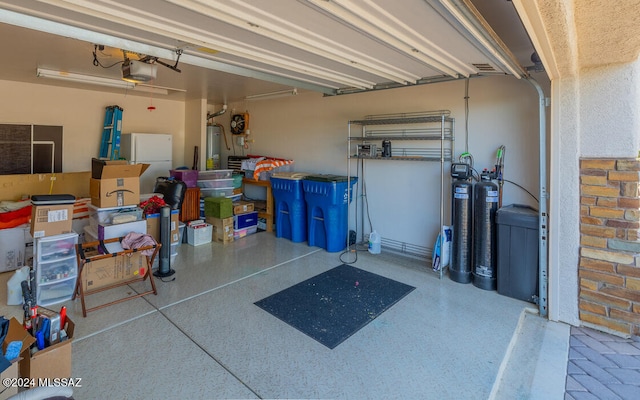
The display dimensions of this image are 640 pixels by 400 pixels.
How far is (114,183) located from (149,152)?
2.41 metres

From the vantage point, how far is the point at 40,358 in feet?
5.41

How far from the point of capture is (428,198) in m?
4.35

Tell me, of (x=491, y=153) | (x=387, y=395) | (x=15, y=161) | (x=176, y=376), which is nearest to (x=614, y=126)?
(x=491, y=153)

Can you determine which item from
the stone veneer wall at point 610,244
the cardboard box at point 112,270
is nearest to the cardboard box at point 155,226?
the cardboard box at point 112,270

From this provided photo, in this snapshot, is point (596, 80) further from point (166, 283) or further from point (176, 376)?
point (166, 283)

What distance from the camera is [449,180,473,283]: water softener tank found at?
3670 mm

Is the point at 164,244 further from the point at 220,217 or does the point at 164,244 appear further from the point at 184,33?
the point at 184,33

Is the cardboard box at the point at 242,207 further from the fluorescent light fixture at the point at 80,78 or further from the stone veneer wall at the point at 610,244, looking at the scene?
the stone veneer wall at the point at 610,244

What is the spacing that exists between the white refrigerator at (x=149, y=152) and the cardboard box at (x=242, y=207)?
171 cm

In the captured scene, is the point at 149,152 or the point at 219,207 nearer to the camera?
the point at 219,207

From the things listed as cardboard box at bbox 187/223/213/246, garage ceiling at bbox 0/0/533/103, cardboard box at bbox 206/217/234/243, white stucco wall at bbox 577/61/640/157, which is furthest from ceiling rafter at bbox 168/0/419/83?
cardboard box at bbox 187/223/213/246

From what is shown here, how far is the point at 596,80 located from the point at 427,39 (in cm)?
155

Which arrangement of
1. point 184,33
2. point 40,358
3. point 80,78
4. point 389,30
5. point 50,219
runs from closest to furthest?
point 40,358
point 389,30
point 184,33
point 50,219
point 80,78

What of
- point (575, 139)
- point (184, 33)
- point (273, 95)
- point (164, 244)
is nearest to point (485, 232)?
point (575, 139)
